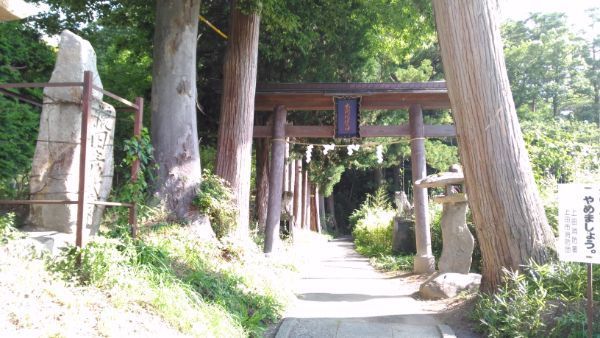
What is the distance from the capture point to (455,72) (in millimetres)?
7066

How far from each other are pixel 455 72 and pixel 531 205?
2.01 metres

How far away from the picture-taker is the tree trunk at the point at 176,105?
27.9ft

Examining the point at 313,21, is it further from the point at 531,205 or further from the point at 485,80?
the point at 531,205

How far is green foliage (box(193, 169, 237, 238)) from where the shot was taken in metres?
8.57

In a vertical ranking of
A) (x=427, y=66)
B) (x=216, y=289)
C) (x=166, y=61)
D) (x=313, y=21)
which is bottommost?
(x=216, y=289)

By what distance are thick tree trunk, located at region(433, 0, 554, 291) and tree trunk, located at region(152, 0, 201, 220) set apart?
4.28 metres

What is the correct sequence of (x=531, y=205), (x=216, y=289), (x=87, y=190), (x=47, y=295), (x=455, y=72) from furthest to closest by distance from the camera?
1. (x=455, y=72)
2. (x=531, y=205)
3. (x=216, y=289)
4. (x=87, y=190)
5. (x=47, y=295)

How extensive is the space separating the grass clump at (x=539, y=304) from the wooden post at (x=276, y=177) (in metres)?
6.57

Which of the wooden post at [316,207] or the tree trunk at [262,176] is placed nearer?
the tree trunk at [262,176]

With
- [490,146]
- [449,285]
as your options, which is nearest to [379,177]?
[449,285]

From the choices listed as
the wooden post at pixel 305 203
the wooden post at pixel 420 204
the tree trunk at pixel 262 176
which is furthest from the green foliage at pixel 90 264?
the wooden post at pixel 305 203

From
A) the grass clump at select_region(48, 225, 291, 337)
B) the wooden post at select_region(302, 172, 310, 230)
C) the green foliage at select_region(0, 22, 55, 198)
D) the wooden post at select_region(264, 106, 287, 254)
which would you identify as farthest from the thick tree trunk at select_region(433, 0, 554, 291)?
the wooden post at select_region(302, 172, 310, 230)

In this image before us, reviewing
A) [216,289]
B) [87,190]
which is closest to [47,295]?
[87,190]

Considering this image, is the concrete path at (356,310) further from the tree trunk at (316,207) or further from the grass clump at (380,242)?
the tree trunk at (316,207)
